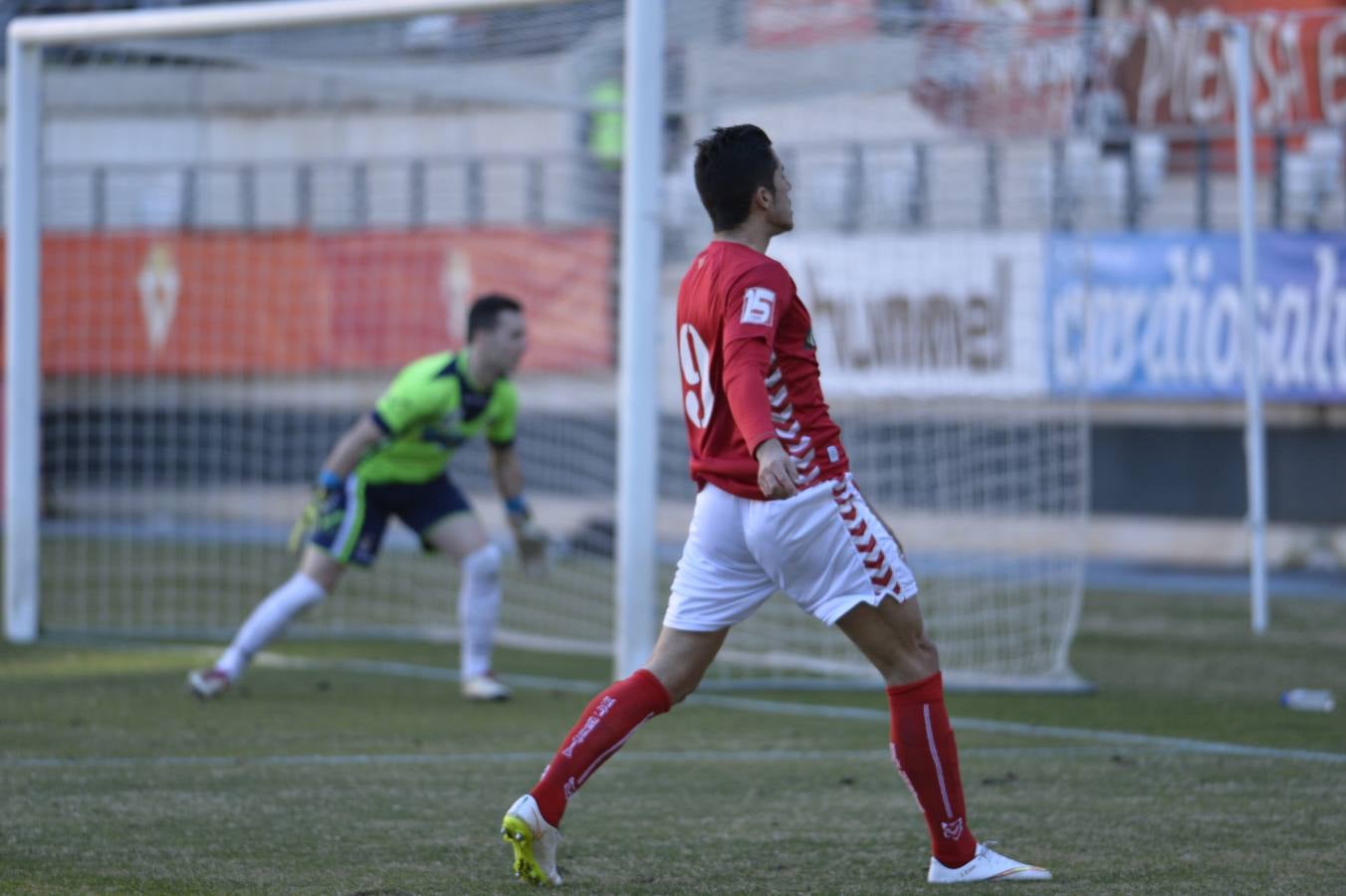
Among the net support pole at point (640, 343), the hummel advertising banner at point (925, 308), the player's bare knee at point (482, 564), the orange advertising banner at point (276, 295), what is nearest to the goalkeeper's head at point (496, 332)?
the net support pole at point (640, 343)

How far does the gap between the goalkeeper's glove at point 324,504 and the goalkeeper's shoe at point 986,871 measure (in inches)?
162

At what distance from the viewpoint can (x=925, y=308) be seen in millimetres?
12047

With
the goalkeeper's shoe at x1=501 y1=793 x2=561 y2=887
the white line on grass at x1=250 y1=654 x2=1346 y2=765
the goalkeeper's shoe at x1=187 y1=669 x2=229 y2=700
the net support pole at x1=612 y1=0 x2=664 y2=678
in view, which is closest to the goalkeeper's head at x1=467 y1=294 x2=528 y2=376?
the net support pole at x1=612 y1=0 x2=664 y2=678

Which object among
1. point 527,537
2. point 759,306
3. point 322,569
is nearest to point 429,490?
point 527,537

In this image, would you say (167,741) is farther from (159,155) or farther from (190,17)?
(159,155)

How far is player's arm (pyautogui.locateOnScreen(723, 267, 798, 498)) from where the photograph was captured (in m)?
4.34

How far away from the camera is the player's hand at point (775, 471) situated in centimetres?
431

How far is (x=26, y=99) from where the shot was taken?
10531 millimetres

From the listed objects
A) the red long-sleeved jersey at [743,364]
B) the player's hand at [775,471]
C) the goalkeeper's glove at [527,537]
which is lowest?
the goalkeeper's glove at [527,537]

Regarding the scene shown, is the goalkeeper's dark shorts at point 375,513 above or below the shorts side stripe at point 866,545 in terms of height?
below

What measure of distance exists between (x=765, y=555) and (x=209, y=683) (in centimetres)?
441

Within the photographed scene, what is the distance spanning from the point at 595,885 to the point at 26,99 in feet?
24.2

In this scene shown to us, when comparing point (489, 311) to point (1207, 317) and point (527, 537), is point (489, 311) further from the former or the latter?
point (1207, 317)

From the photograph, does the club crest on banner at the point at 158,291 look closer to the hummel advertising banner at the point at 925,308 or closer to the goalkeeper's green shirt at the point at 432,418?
the hummel advertising banner at the point at 925,308
